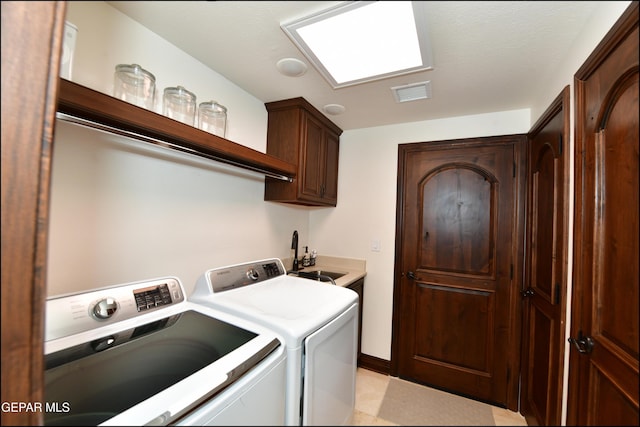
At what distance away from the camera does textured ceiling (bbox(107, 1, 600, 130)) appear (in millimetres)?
434

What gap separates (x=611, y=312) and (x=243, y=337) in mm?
884

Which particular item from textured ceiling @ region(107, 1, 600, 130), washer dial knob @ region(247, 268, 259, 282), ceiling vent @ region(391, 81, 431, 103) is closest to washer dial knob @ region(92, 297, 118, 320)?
washer dial knob @ region(247, 268, 259, 282)

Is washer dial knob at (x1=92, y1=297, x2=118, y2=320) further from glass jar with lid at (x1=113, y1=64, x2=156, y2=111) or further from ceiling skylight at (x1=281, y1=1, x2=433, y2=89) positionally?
ceiling skylight at (x1=281, y1=1, x2=433, y2=89)

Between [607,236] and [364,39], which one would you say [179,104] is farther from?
[607,236]

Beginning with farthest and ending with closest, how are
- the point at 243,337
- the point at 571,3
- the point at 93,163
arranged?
the point at 243,337, the point at 93,163, the point at 571,3

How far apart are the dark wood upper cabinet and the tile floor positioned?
0.90 metres

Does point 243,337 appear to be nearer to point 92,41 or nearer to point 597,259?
point 92,41

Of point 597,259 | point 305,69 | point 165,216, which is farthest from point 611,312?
point 165,216

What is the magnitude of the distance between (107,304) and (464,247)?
3.85ft

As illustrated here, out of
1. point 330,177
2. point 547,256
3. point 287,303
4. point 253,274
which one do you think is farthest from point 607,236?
point 330,177

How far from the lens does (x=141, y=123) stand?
0.72 meters

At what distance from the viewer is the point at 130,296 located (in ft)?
2.57

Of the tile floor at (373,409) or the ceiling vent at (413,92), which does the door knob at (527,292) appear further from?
the ceiling vent at (413,92)

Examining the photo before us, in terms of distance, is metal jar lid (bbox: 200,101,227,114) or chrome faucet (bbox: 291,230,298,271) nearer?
metal jar lid (bbox: 200,101,227,114)
